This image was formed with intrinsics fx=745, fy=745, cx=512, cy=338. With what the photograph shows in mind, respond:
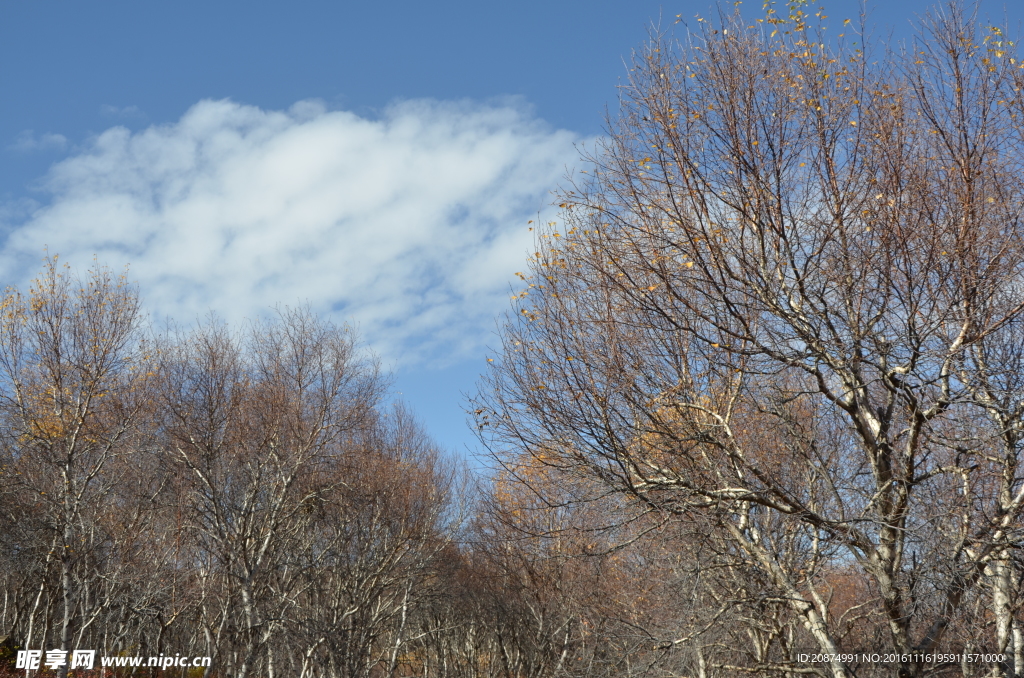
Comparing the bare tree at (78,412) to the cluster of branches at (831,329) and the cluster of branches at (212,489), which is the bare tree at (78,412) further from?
the cluster of branches at (831,329)

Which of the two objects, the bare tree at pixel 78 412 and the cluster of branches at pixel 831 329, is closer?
the cluster of branches at pixel 831 329

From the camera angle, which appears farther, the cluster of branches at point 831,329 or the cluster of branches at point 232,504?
the cluster of branches at point 232,504

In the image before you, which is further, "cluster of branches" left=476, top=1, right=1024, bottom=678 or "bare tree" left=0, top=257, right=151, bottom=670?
"bare tree" left=0, top=257, right=151, bottom=670

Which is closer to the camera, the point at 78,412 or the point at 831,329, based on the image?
the point at 831,329

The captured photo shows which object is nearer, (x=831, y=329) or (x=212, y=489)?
(x=831, y=329)

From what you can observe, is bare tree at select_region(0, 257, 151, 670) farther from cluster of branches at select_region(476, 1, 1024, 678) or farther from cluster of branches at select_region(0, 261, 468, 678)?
cluster of branches at select_region(476, 1, 1024, 678)

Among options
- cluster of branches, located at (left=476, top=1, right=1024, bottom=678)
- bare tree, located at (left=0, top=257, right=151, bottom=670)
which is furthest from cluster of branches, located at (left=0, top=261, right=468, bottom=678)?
cluster of branches, located at (left=476, top=1, right=1024, bottom=678)

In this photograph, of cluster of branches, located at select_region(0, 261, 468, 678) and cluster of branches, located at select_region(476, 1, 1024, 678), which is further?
cluster of branches, located at select_region(0, 261, 468, 678)

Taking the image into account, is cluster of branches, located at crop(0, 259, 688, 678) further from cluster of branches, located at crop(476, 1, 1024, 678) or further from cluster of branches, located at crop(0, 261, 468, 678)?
cluster of branches, located at crop(476, 1, 1024, 678)

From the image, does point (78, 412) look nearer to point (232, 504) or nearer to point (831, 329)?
point (232, 504)

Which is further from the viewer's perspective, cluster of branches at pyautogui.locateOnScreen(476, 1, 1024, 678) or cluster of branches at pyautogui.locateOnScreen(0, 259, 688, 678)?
cluster of branches at pyautogui.locateOnScreen(0, 259, 688, 678)

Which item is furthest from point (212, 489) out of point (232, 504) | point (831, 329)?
point (831, 329)

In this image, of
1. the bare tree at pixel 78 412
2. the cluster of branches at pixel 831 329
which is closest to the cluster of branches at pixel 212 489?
the bare tree at pixel 78 412

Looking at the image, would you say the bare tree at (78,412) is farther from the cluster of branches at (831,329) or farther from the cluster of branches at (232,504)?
the cluster of branches at (831,329)
